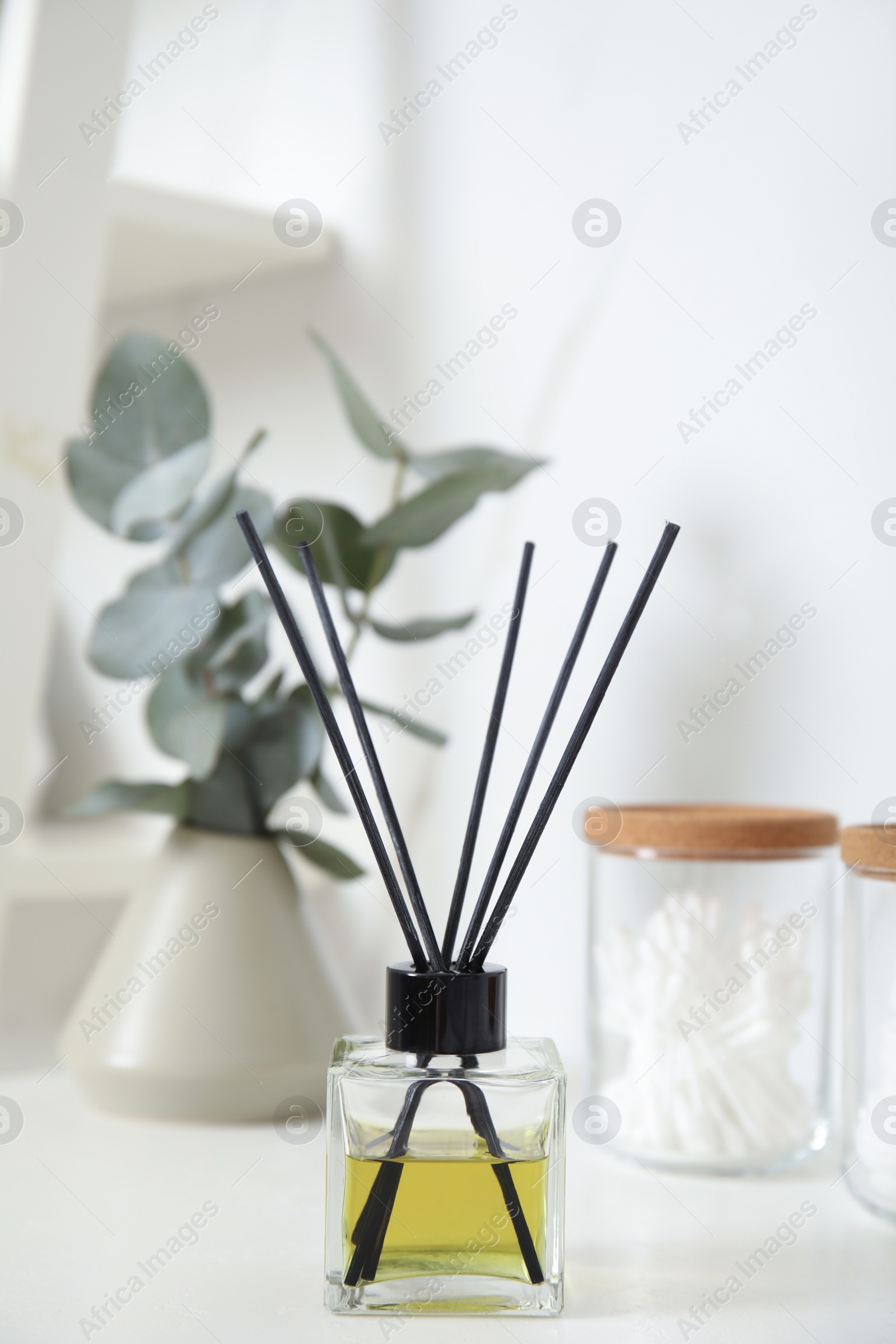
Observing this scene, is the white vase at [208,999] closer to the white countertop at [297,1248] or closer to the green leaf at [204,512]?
the white countertop at [297,1248]

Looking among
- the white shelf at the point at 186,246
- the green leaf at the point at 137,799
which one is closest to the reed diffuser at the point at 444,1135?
the green leaf at the point at 137,799

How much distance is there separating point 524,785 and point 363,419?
0.34 m

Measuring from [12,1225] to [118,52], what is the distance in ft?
2.37

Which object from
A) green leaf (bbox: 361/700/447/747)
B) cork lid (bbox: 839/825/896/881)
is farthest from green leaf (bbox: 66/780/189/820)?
cork lid (bbox: 839/825/896/881)

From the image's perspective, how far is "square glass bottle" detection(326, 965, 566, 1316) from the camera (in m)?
0.41

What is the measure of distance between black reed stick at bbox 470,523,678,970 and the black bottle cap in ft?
0.05

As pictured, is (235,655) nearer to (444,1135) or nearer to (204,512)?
(204,512)

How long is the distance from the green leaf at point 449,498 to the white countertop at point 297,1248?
0.35 metres

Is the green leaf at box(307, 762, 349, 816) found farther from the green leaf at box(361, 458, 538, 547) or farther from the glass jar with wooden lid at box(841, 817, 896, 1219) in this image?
the glass jar with wooden lid at box(841, 817, 896, 1219)

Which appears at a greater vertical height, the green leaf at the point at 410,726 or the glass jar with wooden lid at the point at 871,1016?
Answer: the green leaf at the point at 410,726

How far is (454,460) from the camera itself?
2.32ft

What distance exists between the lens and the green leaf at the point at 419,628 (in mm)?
694

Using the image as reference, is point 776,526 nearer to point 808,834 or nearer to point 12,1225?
point 808,834

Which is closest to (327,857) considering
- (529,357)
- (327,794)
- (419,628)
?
(327,794)
